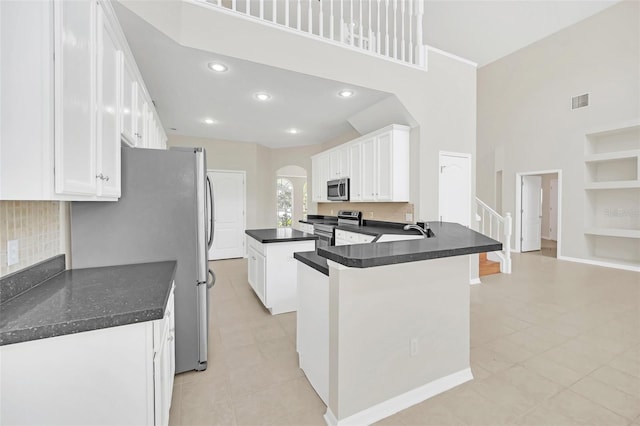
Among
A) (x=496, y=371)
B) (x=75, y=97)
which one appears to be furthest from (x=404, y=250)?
(x=75, y=97)

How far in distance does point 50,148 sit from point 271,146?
6053 millimetres

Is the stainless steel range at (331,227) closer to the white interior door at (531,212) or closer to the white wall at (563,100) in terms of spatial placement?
the white wall at (563,100)

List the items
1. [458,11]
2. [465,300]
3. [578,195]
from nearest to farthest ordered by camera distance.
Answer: [465,300], [458,11], [578,195]

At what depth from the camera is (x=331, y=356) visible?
1.62 meters

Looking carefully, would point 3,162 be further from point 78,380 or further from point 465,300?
point 465,300

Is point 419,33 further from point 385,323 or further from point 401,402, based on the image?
point 401,402

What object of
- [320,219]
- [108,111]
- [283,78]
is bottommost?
[320,219]

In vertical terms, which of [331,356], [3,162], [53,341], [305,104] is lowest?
[331,356]

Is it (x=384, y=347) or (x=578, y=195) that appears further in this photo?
(x=578, y=195)

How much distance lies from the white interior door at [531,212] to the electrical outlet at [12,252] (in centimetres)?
897

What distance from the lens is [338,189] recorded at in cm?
517

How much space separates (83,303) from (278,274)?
2.15 metres

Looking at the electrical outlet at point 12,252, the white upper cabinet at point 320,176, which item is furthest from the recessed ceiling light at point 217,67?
the white upper cabinet at point 320,176

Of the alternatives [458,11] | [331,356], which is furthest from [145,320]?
[458,11]
